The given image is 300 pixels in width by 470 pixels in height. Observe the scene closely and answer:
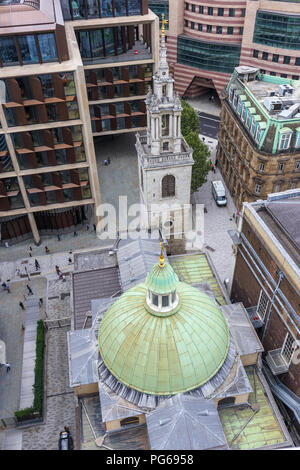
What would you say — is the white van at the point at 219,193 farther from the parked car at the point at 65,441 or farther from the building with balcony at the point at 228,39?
the parked car at the point at 65,441

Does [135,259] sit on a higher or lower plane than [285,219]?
lower

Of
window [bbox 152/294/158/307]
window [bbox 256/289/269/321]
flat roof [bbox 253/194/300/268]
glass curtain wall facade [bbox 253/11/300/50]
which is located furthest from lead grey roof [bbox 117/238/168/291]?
glass curtain wall facade [bbox 253/11/300/50]

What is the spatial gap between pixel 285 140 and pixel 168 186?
19.8 m

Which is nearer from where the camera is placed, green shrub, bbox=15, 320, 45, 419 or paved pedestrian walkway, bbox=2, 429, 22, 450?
green shrub, bbox=15, 320, 45, 419

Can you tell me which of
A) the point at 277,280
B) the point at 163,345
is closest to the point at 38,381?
the point at 163,345

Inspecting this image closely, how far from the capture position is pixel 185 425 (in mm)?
31156

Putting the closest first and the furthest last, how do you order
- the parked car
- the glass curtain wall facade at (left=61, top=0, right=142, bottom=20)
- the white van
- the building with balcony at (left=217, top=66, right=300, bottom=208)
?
the parked car < the building with balcony at (left=217, top=66, right=300, bottom=208) < the glass curtain wall facade at (left=61, top=0, right=142, bottom=20) < the white van

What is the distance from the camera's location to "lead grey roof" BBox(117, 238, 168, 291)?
46.6 m

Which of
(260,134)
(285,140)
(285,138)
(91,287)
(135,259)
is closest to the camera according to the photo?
(135,259)

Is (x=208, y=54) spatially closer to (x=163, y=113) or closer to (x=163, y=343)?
(x=163, y=113)

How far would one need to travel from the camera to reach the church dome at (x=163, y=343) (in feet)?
109

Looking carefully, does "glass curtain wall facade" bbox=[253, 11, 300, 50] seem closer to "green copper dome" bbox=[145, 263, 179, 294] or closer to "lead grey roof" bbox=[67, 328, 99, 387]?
"green copper dome" bbox=[145, 263, 179, 294]

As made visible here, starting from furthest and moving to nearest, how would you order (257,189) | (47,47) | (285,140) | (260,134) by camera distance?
(257,189) → (260,134) → (285,140) → (47,47)

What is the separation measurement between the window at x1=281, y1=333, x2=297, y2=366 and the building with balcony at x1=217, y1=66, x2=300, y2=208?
3090 centimetres
